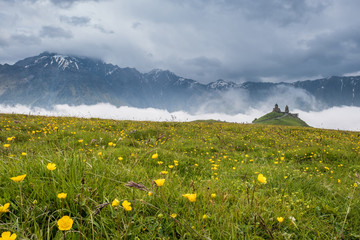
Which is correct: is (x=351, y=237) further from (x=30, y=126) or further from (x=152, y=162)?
(x=30, y=126)

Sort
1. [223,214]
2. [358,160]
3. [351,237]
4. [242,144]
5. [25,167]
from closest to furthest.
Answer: [223,214] → [351,237] → [25,167] → [358,160] → [242,144]

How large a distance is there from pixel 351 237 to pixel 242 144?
8513mm

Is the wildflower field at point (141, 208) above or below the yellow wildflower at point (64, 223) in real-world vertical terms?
below

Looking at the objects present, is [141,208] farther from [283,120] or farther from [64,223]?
[283,120]

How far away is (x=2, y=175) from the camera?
2523 millimetres

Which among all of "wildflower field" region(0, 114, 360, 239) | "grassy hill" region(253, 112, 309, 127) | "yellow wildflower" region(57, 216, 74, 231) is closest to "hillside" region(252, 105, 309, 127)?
"grassy hill" region(253, 112, 309, 127)

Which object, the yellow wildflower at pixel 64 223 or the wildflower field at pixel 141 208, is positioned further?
the wildflower field at pixel 141 208

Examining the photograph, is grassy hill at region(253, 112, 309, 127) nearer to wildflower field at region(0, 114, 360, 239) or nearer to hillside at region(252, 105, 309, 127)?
hillside at region(252, 105, 309, 127)

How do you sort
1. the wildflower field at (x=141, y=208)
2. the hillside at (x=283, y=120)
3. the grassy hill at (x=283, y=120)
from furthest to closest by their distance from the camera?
the hillside at (x=283, y=120), the grassy hill at (x=283, y=120), the wildflower field at (x=141, y=208)

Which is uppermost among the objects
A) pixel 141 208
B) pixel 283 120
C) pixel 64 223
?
pixel 283 120

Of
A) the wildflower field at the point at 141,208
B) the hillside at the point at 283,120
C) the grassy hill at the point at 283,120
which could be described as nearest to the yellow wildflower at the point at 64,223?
the wildflower field at the point at 141,208

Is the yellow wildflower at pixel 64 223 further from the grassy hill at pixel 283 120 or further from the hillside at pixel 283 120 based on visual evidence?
the hillside at pixel 283 120

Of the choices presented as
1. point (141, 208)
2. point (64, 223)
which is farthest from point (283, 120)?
point (64, 223)

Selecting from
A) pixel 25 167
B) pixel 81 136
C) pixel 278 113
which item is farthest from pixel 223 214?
pixel 278 113
